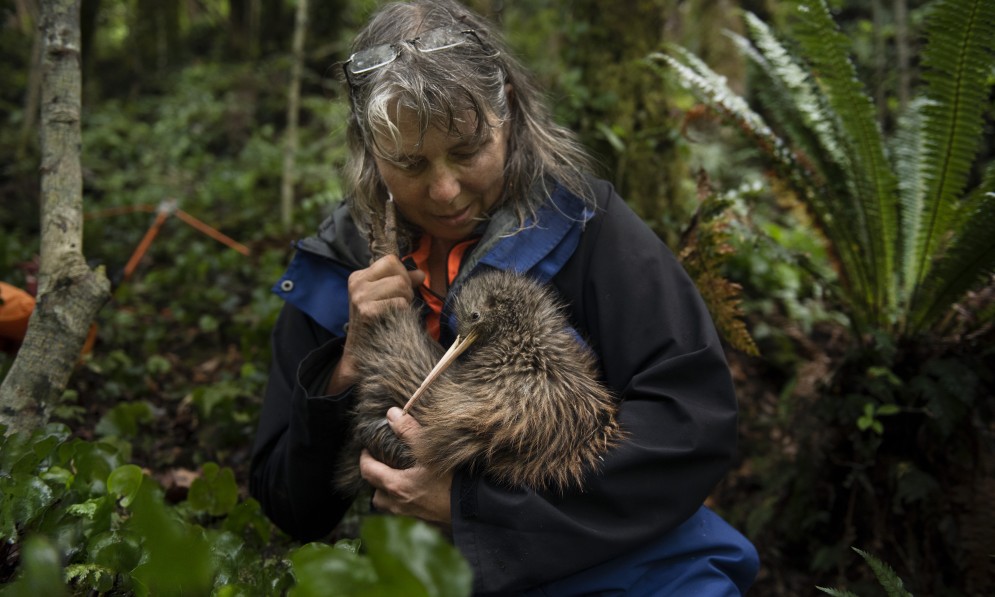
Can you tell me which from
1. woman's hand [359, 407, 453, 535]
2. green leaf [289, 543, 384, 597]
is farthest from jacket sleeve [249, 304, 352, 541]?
green leaf [289, 543, 384, 597]

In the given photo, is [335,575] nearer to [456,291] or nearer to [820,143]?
[456,291]

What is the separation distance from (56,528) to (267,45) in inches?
432

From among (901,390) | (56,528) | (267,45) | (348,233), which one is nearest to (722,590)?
(901,390)

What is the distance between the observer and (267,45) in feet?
38.4

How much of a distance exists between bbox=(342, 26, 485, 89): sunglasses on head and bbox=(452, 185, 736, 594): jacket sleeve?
2.46 feet

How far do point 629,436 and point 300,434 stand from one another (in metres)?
1.09

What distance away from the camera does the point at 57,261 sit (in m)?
2.63

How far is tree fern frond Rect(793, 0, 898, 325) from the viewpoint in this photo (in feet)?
10.1

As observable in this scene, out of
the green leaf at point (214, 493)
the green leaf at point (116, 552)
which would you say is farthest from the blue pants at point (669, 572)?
the green leaf at point (214, 493)

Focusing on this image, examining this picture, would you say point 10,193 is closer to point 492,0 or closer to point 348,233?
point 492,0

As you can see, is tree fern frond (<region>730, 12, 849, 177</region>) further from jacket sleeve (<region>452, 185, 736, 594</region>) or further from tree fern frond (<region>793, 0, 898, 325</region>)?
jacket sleeve (<region>452, 185, 736, 594</region>)

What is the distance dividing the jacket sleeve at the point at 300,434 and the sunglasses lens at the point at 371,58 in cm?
91

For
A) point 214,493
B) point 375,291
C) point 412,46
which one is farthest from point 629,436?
point 214,493

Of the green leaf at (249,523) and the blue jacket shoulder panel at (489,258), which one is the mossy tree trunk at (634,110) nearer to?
the blue jacket shoulder panel at (489,258)
